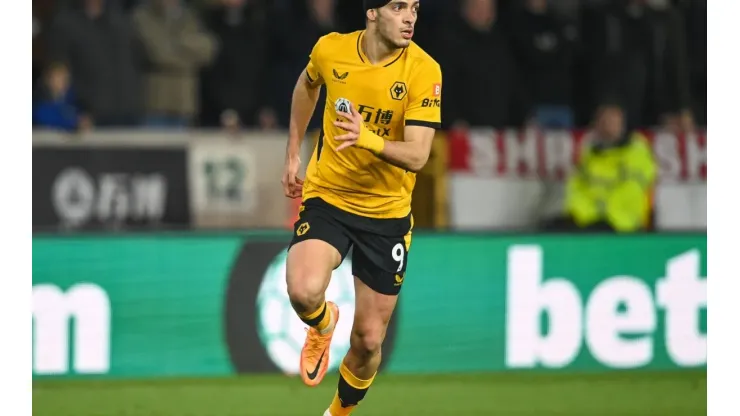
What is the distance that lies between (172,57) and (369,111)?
225 inches

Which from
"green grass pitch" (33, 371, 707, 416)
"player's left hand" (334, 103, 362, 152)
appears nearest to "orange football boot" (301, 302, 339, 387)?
"player's left hand" (334, 103, 362, 152)

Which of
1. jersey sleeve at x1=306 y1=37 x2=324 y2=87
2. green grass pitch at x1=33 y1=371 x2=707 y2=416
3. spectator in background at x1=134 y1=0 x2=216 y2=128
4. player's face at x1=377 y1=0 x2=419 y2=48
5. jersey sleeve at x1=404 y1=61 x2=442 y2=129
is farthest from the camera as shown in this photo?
spectator in background at x1=134 y1=0 x2=216 y2=128

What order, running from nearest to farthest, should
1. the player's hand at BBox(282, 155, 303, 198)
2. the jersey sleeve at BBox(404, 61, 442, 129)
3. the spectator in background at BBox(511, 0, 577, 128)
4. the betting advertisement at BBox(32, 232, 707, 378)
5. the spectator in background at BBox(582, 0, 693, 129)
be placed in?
1. the jersey sleeve at BBox(404, 61, 442, 129)
2. the player's hand at BBox(282, 155, 303, 198)
3. the betting advertisement at BBox(32, 232, 707, 378)
4. the spectator in background at BBox(511, 0, 577, 128)
5. the spectator in background at BBox(582, 0, 693, 129)

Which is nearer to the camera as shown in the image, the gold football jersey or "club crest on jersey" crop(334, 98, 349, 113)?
"club crest on jersey" crop(334, 98, 349, 113)

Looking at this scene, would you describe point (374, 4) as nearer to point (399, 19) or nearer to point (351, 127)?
point (399, 19)

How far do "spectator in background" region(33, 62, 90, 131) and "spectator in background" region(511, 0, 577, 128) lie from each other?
4157 mm

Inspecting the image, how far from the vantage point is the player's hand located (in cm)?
696

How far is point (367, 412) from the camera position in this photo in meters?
8.95

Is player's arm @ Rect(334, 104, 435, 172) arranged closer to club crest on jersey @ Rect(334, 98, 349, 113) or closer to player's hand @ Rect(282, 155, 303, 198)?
club crest on jersey @ Rect(334, 98, 349, 113)

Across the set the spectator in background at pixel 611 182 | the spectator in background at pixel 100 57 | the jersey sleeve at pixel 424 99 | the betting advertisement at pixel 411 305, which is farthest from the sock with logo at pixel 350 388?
the spectator in background at pixel 100 57

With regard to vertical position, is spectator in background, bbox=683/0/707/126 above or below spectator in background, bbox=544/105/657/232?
above

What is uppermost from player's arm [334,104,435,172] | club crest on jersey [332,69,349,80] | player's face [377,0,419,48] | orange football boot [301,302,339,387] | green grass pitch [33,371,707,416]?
player's face [377,0,419,48]

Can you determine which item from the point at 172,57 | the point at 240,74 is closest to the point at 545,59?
the point at 240,74
